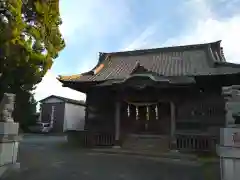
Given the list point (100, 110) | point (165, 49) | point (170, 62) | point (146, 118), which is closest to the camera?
point (146, 118)

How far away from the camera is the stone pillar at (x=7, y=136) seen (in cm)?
777

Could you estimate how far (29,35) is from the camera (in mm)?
9469

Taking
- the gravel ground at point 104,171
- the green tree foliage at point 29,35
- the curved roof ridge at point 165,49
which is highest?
the curved roof ridge at point 165,49

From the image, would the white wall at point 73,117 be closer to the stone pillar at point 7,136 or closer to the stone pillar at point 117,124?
the stone pillar at point 117,124

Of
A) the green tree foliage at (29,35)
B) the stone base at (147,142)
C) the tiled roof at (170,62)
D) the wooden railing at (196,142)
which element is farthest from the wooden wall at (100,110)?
the green tree foliage at (29,35)

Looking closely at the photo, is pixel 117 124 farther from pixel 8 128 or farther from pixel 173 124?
pixel 8 128

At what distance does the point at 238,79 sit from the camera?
13.9 meters

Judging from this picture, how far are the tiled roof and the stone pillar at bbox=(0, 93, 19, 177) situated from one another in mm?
8146

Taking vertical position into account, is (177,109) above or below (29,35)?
below

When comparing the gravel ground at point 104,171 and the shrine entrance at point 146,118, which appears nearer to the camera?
the gravel ground at point 104,171

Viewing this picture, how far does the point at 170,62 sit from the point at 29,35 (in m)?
11.6

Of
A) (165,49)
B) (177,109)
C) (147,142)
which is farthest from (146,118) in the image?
(165,49)

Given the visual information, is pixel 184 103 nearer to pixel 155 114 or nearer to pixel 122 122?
pixel 155 114

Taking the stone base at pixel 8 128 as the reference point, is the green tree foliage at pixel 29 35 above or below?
above
